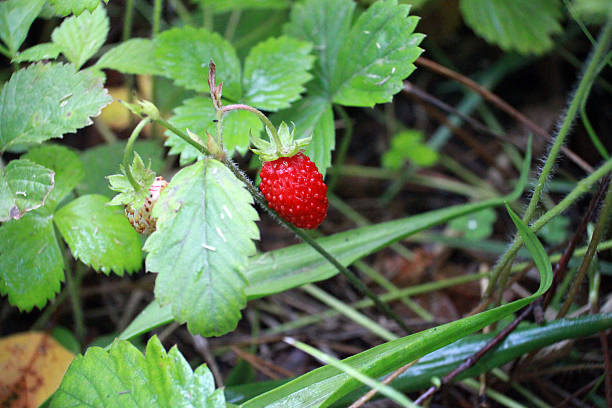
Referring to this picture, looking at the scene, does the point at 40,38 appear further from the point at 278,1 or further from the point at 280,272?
the point at 280,272

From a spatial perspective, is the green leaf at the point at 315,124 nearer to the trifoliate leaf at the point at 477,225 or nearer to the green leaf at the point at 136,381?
the green leaf at the point at 136,381

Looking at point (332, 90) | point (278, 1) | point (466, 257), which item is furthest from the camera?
point (466, 257)

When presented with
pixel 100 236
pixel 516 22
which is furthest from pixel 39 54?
pixel 516 22

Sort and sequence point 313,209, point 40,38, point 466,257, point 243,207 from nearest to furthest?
point 243,207, point 313,209, point 466,257, point 40,38

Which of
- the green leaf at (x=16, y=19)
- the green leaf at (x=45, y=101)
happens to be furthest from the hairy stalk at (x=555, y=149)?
the green leaf at (x=16, y=19)

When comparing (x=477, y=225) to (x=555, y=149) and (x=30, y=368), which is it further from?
(x=30, y=368)

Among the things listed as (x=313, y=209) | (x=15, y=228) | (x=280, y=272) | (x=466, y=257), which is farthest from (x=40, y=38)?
(x=466, y=257)
